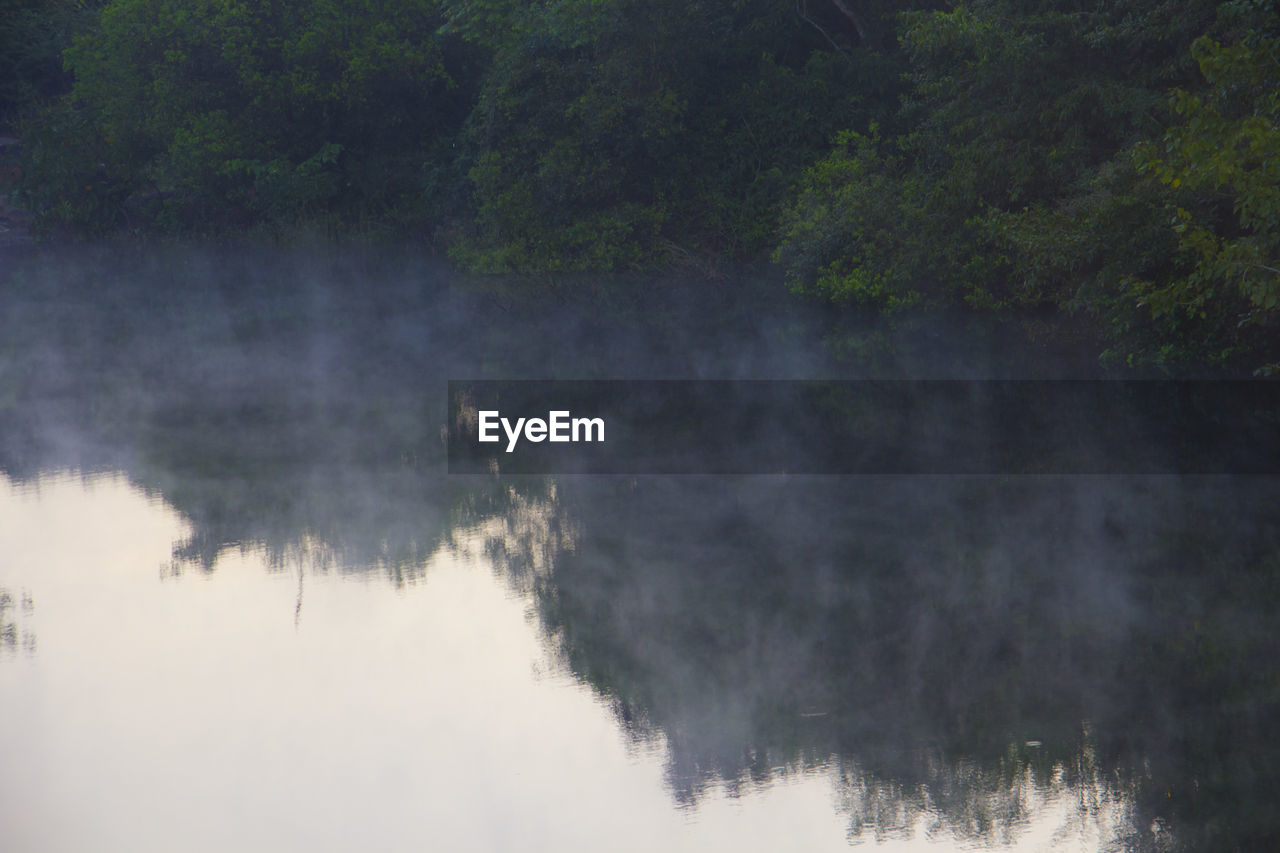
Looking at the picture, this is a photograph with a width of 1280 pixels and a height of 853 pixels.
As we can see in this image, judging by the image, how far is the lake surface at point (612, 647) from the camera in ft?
23.5

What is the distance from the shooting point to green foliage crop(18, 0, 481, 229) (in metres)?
33.8

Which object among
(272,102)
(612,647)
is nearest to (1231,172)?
(612,647)

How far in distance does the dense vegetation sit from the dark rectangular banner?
3.17 feet

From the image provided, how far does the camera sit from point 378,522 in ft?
41.2

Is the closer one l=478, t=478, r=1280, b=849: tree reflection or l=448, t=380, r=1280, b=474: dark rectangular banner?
l=478, t=478, r=1280, b=849: tree reflection

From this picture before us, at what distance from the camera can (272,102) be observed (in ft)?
113

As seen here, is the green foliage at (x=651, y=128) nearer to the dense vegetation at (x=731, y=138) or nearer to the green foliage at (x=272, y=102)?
the dense vegetation at (x=731, y=138)

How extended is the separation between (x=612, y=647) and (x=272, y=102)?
2892cm

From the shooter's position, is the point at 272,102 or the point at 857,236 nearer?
the point at 857,236

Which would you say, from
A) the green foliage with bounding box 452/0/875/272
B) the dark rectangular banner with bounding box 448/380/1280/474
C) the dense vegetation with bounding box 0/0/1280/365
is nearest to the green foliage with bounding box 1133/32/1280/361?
the dense vegetation with bounding box 0/0/1280/365

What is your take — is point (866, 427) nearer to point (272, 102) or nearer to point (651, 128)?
point (651, 128)

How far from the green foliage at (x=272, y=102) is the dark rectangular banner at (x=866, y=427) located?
57.5 ft

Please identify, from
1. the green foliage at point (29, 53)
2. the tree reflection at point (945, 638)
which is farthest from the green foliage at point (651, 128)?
the green foliage at point (29, 53)

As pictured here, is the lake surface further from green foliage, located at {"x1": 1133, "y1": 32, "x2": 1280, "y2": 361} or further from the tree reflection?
green foliage, located at {"x1": 1133, "y1": 32, "x2": 1280, "y2": 361}
